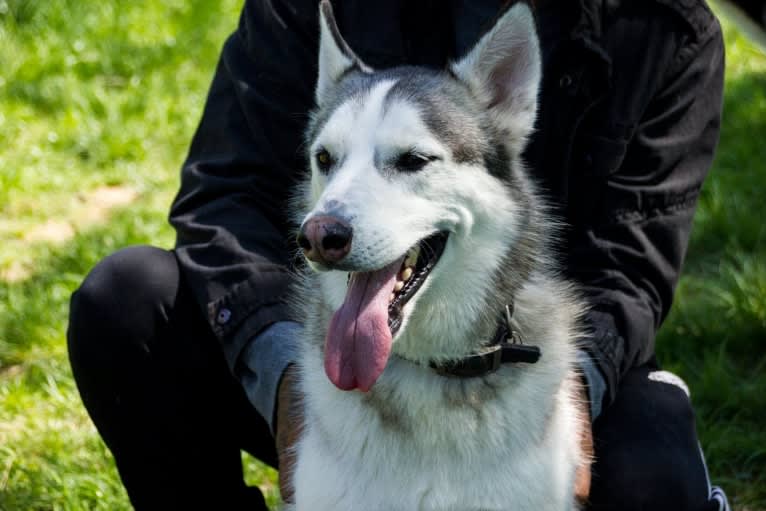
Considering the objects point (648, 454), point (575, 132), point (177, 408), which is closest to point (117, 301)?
point (177, 408)

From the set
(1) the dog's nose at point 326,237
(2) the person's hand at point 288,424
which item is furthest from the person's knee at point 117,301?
(1) the dog's nose at point 326,237

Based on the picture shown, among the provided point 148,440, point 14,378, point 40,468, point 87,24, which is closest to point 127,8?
point 87,24

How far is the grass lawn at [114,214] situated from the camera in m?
3.44

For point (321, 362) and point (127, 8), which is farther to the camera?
point (127, 8)

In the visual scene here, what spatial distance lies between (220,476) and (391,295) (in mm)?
957

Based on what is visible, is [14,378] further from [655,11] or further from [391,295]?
[655,11]

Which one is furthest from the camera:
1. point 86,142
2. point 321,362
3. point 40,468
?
point 86,142

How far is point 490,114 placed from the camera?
257cm

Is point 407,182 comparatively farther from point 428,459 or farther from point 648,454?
point 648,454

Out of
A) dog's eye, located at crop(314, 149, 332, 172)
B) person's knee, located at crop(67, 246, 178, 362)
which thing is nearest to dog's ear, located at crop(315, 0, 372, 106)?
dog's eye, located at crop(314, 149, 332, 172)

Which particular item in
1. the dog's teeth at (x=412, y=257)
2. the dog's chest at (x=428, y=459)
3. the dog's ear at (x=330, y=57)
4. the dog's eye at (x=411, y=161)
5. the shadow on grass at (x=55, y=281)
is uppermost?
the dog's ear at (x=330, y=57)

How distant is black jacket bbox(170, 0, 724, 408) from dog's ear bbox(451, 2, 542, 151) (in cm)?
32

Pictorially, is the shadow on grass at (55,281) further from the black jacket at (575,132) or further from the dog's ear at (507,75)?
the dog's ear at (507,75)

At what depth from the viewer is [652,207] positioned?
2945mm
